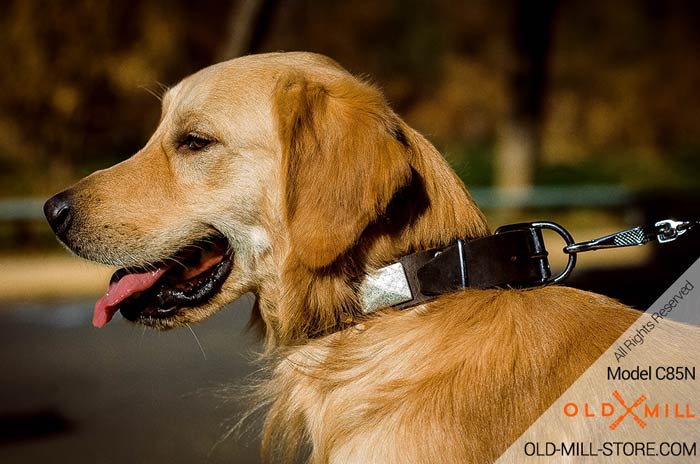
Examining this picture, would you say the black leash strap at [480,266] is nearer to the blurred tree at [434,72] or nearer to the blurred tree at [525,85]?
the blurred tree at [434,72]

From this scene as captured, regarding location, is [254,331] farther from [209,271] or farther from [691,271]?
[691,271]

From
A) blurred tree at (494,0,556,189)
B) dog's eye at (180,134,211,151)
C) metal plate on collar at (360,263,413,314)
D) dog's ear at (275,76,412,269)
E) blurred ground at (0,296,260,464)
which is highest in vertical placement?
blurred tree at (494,0,556,189)

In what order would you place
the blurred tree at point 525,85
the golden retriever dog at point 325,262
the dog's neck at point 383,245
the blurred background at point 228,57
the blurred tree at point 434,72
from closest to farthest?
the golden retriever dog at point 325,262 < the dog's neck at point 383,245 < the blurred background at point 228,57 < the blurred tree at point 525,85 < the blurred tree at point 434,72

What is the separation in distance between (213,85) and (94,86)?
1581 centimetres

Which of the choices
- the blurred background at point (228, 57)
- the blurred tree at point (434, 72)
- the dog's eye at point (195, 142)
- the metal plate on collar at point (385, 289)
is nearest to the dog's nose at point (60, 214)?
the dog's eye at point (195, 142)

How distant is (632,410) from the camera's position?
259cm

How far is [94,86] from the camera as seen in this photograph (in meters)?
18.2

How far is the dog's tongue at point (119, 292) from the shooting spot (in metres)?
3.45

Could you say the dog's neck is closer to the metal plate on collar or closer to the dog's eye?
the metal plate on collar

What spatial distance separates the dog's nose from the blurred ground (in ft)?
3.27

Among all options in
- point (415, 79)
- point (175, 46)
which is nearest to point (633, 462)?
point (175, 46)

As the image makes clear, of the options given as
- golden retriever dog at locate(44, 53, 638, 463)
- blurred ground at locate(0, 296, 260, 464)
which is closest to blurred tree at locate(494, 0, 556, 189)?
blurred ground at locate(0, 296, 260, 464)

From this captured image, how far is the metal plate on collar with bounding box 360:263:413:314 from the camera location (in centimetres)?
294

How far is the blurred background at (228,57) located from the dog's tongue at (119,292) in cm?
63
